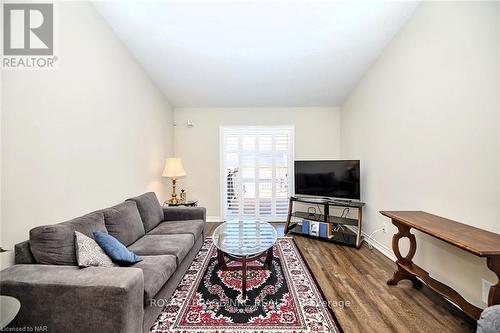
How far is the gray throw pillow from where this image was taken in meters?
1.64

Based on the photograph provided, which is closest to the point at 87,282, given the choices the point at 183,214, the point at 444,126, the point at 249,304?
the point at 249,304

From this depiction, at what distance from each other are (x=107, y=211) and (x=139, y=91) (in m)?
2.01

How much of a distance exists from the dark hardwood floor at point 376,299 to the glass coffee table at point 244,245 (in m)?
0.65

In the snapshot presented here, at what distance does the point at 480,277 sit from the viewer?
6.09 feet

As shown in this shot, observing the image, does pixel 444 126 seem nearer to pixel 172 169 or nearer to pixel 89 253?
pixel 89 253

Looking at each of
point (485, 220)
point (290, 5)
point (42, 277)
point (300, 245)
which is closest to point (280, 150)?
point (300, 245)

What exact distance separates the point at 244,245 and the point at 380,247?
6.87ft

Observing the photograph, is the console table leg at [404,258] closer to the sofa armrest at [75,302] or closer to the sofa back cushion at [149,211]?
the sofa armrest at [75,302]

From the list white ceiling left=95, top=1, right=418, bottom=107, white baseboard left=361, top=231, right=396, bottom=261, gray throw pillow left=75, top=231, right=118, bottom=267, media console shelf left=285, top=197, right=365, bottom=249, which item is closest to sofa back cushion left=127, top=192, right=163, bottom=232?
gray throw pillow left=75, top=231, right=118, bottom=267

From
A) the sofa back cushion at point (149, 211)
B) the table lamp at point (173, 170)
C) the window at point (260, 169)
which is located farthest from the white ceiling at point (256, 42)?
the sofa back cushion at point (149, 211)

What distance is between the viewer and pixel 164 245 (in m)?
2.36

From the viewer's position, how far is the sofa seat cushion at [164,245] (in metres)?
2.24

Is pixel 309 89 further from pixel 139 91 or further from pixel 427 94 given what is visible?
pixel 139 91

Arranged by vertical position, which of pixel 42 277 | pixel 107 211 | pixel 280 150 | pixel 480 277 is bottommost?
pixel 480 277
